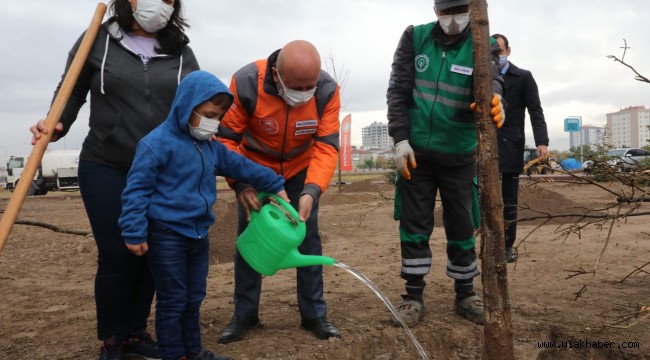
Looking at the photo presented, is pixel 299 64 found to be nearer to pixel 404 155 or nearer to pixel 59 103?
pixel 404 155

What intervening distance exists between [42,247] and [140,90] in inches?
209

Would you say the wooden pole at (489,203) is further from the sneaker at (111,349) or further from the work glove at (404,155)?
the sneaker at (111,349)

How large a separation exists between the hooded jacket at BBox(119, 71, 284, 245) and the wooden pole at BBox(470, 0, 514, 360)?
123 centimetres

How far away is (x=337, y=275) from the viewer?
190 inches

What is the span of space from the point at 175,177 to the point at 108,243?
0.51m

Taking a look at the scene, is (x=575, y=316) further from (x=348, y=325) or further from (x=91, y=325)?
(x=91, y=325)

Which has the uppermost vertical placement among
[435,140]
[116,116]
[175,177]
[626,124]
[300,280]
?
[626,124]

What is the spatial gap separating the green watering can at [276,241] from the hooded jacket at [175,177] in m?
0.25

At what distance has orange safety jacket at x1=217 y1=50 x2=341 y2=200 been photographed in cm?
290

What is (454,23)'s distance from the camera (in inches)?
121

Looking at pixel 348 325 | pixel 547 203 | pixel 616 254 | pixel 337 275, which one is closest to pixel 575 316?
pixel 348 325

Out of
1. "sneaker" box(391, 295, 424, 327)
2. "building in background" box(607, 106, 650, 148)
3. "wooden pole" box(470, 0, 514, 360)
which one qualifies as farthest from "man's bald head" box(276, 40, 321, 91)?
"building in background" box(607, 106, 650, 148)

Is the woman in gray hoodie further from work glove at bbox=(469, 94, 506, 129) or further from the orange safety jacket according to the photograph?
work glove at bbox=(469, 94, 506, 129)

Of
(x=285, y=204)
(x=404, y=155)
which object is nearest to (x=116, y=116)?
(x=285, y=204)
